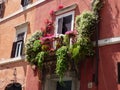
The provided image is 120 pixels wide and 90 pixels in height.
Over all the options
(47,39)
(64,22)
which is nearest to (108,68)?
(47,39)

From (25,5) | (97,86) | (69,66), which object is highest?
(25,5)

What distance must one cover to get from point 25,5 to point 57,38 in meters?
5.28

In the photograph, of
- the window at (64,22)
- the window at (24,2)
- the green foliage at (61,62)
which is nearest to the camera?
the green foliage at (61,62)

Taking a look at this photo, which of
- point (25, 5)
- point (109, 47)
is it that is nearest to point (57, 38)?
point (109, 47)

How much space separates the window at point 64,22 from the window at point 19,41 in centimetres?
290

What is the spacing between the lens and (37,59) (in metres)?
13.0

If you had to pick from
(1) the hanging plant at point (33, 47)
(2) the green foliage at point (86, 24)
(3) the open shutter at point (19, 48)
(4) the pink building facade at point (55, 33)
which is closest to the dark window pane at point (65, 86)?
(4) the pink building facade at point (55, 33)

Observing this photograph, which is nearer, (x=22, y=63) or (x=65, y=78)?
(x=65, y=78)

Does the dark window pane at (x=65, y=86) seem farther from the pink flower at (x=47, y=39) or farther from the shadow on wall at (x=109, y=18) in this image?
the shadow on wall at (x=109, y=18)

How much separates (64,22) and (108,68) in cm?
381

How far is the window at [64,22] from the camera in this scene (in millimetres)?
13242

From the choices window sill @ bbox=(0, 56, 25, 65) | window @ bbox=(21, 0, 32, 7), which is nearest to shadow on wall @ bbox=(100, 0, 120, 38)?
window sill @ bbox=(0, 56, 25, 65)

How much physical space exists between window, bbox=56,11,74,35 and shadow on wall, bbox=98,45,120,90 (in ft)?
8.61

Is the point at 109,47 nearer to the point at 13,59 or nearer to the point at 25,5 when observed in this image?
the point at 13,59
